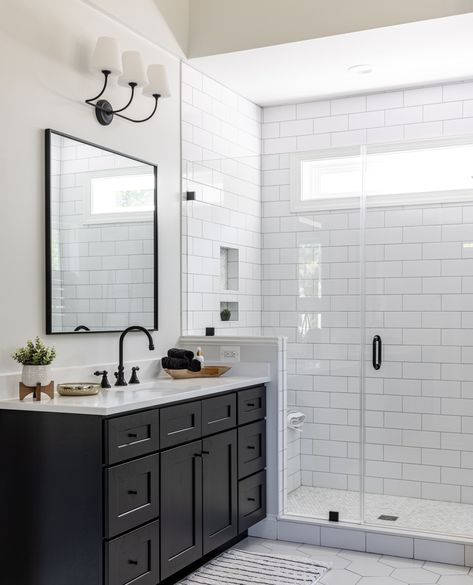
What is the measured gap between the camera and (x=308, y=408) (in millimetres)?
4340

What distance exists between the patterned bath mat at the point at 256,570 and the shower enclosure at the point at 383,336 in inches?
16.8

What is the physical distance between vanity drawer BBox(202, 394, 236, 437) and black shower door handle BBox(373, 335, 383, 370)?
843mm

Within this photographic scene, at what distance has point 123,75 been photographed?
12.4 ft

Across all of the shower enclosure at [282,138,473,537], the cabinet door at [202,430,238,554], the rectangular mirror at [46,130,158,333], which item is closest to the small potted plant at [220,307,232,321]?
the shower enclosure at [282,138,473,537]

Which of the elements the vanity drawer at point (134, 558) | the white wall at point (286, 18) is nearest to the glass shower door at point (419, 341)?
the white wall at point (286, 18)

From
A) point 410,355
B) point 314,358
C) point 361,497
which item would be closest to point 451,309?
point 410,355

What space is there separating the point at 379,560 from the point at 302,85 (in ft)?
9.91

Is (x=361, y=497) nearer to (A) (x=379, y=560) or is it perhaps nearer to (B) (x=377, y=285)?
(A) (x=379, y=560)

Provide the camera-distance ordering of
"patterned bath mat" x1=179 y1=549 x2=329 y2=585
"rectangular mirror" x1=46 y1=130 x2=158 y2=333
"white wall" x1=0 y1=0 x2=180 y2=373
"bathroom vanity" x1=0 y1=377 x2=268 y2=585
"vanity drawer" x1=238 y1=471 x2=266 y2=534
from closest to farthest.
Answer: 1. "bathroom vanity" x1=0 y1=377 x2=268 y2=585
2. "white wall" x1=0 y1=0 x2=180 y2=373
3. "rectangular mirror" x1=46 y1=130 x2=158 y2=333
4. "patterned bath mat" x1=179 y1=549 x2=329 y2=585
5. "vanity drawer" x1=238 y1=471 x2=266 y2=534

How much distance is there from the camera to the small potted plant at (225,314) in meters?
4.63

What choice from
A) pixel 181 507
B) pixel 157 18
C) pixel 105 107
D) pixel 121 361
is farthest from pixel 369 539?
pixel 157 18

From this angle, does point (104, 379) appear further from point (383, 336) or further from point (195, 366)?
point (383, 336)

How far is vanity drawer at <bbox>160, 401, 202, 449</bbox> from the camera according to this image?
327 cm

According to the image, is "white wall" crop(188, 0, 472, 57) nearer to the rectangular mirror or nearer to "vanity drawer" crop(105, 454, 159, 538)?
the rectangular mirror
